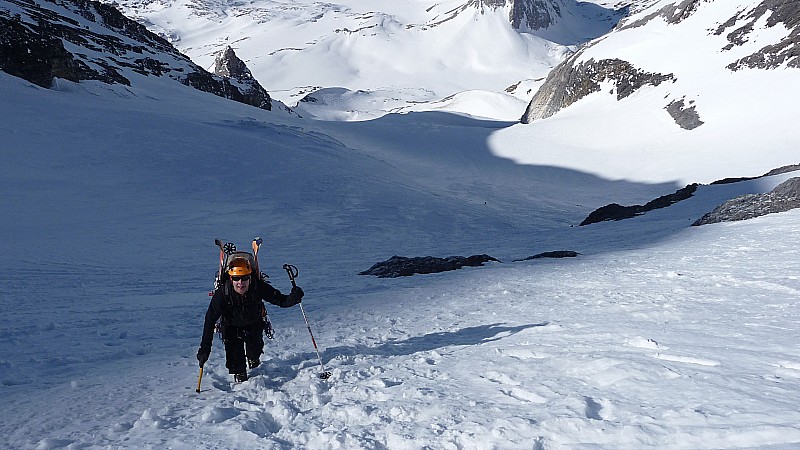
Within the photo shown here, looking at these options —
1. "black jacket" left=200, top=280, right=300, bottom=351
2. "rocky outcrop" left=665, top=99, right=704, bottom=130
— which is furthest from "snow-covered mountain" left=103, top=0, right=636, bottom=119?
"black jacket" left=200, top=280, right=300, bottom=351

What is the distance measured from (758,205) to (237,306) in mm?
16463

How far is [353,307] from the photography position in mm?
9070

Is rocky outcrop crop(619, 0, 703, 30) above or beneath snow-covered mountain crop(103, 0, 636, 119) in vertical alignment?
beneath

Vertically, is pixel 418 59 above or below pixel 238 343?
above

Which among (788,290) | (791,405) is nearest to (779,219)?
(788,290)

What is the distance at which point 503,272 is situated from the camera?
11.9m

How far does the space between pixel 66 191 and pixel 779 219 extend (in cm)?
2240

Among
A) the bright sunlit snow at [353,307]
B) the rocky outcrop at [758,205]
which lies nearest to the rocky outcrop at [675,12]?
the bright sunlit snow at [353,307]

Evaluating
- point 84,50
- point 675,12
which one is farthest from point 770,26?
point 84,50

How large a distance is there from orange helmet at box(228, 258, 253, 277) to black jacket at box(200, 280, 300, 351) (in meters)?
0.21

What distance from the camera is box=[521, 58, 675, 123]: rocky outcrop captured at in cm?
4962

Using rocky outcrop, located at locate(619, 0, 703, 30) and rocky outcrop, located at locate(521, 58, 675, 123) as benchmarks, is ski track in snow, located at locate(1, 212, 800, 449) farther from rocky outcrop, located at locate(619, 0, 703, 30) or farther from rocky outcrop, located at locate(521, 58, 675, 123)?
rocky outcrop, located at locate(619, 0, 703, 30)

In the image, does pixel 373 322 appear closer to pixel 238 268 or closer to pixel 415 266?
pixel 238 268

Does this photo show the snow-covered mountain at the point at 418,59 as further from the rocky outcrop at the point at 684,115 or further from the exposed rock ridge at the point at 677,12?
the rocky outcrop at the point at 684,115
